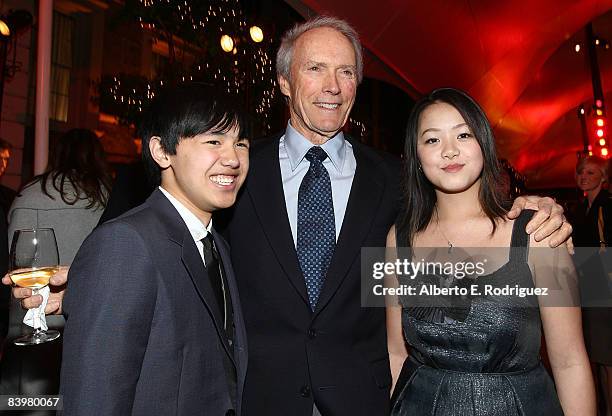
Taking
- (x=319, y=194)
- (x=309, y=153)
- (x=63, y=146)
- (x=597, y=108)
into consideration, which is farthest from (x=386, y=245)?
(x=597, y=108)

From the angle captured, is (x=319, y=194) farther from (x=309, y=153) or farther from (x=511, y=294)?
(x=511, y=294)

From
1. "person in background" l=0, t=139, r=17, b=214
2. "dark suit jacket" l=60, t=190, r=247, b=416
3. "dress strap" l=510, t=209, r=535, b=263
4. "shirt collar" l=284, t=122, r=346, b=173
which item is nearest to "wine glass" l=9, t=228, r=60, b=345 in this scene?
"dark suit jacket" l=60, t=190, r=247, b=416

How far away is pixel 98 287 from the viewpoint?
1.28 meters

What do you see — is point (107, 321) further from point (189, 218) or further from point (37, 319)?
point (37, 319)

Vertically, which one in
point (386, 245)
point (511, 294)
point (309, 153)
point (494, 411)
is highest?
point (309, 153)

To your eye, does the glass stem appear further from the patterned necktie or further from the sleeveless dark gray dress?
the sleeveless dark gray dress

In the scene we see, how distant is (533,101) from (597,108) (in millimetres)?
1530

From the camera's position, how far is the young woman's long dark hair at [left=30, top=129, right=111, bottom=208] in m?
3.23

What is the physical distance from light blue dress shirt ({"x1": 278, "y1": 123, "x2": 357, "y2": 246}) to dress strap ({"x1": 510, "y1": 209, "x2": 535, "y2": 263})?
2.09ft

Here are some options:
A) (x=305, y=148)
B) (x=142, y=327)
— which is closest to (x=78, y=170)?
(x=305, y=148)

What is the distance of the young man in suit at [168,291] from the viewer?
1.27 metres

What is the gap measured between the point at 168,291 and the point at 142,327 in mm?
116

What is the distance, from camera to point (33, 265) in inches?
66.6

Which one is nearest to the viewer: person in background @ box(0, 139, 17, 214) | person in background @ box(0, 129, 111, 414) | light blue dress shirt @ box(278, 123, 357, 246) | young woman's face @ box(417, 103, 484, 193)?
young woman's face @ box(417, 103, 484, 193)
